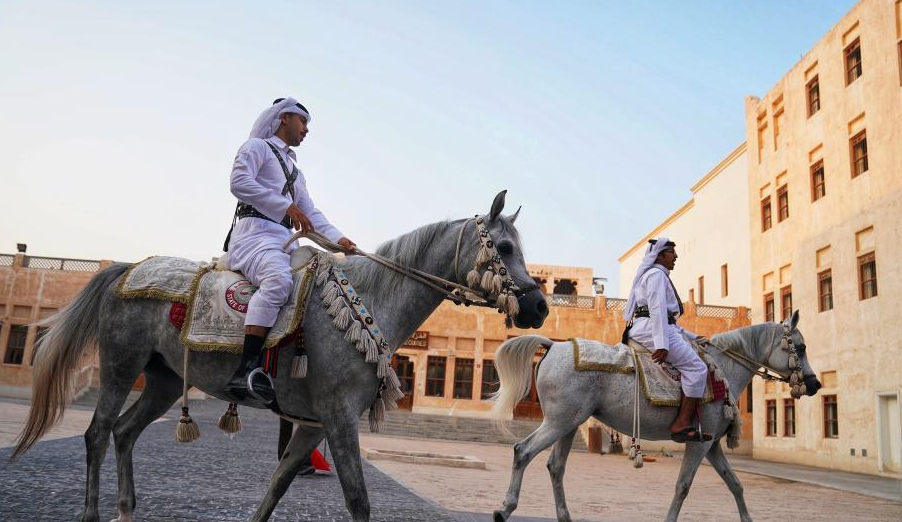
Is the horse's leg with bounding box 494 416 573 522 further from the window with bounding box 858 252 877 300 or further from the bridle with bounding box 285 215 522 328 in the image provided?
the window with bounding box 858 252 877 300

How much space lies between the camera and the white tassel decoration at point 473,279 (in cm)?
396

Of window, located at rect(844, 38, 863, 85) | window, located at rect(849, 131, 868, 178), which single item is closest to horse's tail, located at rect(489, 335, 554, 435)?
window, located at rect(849, 131, 868, 178)

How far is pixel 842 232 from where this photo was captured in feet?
70.6

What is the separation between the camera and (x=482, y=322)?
34.3 meters

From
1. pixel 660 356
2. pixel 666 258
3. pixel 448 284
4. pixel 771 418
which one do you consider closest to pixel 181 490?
pixel 448 284

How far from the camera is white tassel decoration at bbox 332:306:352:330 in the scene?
12.5ft

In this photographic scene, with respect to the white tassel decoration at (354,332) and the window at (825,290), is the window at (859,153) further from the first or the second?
the white tassel decoration at (354,332)

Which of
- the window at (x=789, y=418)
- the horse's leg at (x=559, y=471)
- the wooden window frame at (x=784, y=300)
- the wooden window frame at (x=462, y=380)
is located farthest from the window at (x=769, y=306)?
the horse's leg at (x=559, y=471)

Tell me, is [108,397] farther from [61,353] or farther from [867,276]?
[867,276]

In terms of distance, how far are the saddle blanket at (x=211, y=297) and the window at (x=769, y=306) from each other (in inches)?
1033

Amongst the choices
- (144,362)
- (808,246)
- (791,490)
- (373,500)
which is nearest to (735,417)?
(373,500)

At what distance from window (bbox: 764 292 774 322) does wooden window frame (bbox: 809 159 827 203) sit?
459cm

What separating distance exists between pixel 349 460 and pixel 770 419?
2624cm

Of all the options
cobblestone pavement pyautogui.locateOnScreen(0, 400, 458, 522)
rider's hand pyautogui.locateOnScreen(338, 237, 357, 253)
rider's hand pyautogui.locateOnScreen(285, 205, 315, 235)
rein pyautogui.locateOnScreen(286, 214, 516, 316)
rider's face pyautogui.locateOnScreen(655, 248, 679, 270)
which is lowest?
cobblestone pavement pyautogui.locateOnScreen(0, 400, 458, 522)
